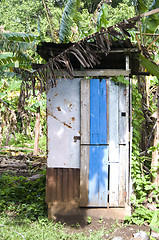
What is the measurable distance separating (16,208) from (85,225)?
170 centimetres

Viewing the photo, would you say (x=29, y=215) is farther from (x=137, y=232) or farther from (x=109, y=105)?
(x=109, y=105)

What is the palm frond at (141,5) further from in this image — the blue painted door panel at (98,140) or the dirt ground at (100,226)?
the dirt ground at (100,226)

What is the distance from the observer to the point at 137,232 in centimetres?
489

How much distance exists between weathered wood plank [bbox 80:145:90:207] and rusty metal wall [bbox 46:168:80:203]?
0.26 feet

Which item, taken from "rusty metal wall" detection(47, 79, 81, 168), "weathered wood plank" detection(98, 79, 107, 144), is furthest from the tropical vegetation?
"rusty metal wall" detection(47, 79, 81, 168)

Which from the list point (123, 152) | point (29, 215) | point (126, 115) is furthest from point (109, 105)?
point (29, 215)

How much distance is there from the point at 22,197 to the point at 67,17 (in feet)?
13.7

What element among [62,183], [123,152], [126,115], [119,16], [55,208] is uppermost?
[119,16]

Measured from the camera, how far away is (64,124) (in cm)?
531

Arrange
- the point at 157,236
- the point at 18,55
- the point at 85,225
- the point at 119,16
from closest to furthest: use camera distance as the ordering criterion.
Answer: the point at 157,236 → the point at 85,225 → the point at 18,55 → the point at 119,16

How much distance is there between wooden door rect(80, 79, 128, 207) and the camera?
207 inches

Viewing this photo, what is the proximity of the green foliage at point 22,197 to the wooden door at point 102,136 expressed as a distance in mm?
1251

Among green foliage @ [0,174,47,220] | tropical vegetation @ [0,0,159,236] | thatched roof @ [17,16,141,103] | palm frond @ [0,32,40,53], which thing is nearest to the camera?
thatched roof @ [17,16,141,103]

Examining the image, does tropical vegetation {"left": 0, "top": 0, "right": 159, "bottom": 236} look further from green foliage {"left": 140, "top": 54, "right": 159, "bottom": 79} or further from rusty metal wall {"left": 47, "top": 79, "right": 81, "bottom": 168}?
rusty metal wall {"left": 47, "top": 79, "right": 81, "bottom": 168}
